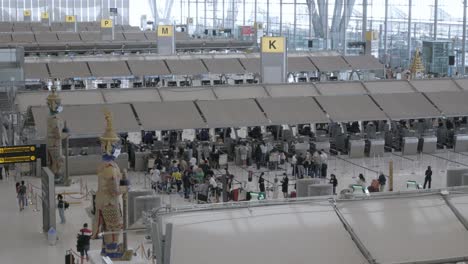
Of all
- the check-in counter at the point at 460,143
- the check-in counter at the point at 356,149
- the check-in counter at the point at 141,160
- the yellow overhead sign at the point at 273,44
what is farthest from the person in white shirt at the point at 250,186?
the yellow overhead sign at the point at 273,44

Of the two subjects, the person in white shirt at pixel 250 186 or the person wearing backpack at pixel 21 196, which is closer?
the person wearing backpack at pixel 21 196

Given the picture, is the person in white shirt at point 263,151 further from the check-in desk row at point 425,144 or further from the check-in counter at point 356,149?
the check-in desk row at point 425,144

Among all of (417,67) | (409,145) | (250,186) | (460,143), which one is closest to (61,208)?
(250,186)

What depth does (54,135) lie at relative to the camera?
24.3m

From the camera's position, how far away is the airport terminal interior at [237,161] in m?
8.57

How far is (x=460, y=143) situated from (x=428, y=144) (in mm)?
1217

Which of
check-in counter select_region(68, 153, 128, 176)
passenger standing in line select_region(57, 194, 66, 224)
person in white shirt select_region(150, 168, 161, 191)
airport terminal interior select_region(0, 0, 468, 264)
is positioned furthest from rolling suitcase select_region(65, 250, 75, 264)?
check-in counter select_region(68, 153, 128, 176)

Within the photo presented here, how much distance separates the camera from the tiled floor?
17156mm

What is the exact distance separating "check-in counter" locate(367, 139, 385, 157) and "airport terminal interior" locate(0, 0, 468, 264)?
46 millimetres

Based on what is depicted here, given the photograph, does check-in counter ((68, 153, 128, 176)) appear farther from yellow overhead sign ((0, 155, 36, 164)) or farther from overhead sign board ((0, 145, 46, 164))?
yellow overhead sign ((0, 155, 36, 164))

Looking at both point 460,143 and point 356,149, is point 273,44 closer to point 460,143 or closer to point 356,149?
point 356,149

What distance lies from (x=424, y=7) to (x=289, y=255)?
39.7 m

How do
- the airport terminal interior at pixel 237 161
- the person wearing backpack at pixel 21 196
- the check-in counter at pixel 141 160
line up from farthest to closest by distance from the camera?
the check-in counter at pixel 141 160, the person wearing backpack at pixel 21 196, the airport terminal interior at pixel 237 161

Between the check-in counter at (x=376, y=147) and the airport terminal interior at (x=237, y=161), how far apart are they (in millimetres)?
46
